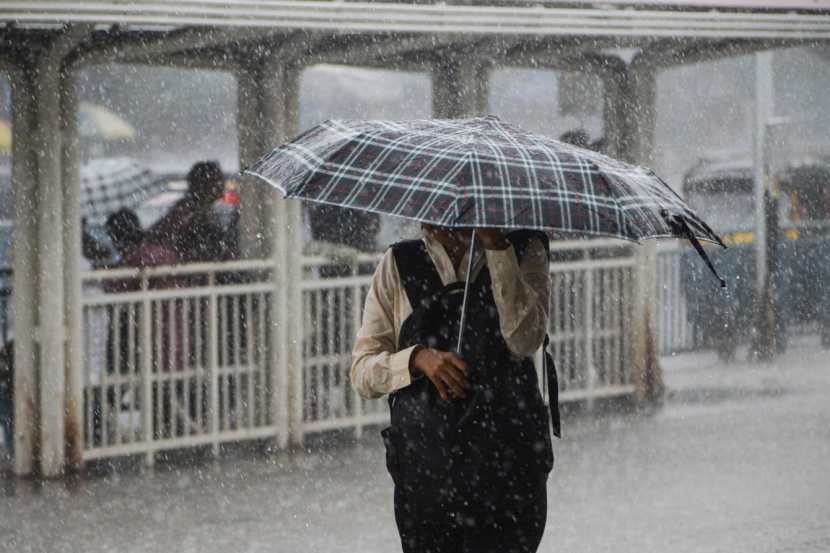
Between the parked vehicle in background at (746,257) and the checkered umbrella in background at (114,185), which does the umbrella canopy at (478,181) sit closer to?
the checkered umbrella in background at (114,185)

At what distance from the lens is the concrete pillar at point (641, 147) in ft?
35.9

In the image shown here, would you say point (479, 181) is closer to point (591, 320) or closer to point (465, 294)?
point (465, 294)

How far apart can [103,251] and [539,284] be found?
299 inches

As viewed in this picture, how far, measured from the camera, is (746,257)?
16609 millimetres

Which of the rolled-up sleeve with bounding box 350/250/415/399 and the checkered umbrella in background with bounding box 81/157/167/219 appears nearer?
the rolled-up sleeve with bounding box 350/250/415/399

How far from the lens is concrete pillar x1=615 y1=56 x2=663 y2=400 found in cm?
1094

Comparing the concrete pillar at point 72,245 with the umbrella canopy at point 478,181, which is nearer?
the umbrella canopy at point 478,181

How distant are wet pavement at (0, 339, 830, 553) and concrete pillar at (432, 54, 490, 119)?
91.6 inches

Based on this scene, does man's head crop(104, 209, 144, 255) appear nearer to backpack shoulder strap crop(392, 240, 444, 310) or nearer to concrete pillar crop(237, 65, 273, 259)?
concrete pillar crop(237, 65, 273, 259)

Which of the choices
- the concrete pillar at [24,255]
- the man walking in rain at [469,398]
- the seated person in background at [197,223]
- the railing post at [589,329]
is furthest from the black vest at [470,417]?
the railing post at [589,329]

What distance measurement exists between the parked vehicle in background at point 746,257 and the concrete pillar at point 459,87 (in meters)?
5.44

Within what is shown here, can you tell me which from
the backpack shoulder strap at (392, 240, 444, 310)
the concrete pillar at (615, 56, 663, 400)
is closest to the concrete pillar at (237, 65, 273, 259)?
the concrete pillar at (615, 56, 663, 400)

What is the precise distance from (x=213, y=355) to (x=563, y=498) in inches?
96.4

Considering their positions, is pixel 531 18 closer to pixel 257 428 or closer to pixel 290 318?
pixel 290 318
